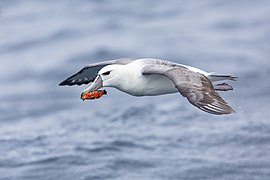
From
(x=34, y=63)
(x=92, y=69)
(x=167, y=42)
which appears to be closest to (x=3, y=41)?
(x=34, y=63)

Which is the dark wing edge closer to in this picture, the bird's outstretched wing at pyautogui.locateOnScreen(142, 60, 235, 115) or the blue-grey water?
the bird's outstretched wing at pyautogui.locateOnScreen(142, 60, 235, 115)

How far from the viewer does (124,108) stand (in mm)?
28281

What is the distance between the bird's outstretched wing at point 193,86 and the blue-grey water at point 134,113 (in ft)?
35.6

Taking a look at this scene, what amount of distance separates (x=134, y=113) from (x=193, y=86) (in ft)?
47.3

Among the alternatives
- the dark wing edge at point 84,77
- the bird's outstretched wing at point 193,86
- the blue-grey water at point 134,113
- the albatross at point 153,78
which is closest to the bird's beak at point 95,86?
the albatross at point 153,78

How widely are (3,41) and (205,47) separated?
280 inches

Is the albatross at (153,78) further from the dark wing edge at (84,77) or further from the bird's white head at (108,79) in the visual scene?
the dark wing edge at (84,77)

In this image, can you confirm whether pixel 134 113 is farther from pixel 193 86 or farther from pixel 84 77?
pixel 193 86

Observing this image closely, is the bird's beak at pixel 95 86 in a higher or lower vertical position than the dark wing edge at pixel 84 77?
lower

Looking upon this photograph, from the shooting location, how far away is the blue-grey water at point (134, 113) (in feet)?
87.0

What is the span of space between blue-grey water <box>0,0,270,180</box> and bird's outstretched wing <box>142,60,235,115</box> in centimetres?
1085

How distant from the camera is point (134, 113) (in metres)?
28.1

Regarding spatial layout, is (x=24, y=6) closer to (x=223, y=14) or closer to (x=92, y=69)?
(x=223, y=14)

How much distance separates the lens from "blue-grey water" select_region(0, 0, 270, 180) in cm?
2652
